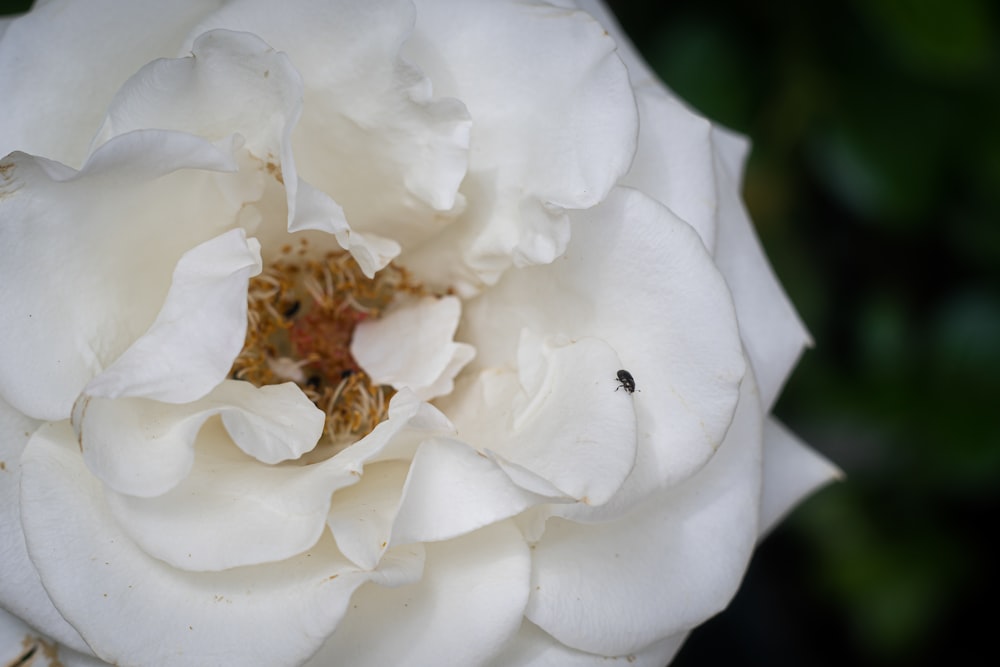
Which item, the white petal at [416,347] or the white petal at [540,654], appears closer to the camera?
the white petal at [540,654]

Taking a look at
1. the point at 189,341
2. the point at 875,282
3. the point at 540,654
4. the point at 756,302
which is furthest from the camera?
the point at 875,282

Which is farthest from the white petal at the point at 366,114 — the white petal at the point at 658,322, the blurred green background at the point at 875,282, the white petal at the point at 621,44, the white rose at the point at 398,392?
the blurred green background at the point at 875,282

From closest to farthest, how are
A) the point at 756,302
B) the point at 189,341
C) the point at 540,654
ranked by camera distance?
the point at 189,341
the point at 540,654
the point at 756,302

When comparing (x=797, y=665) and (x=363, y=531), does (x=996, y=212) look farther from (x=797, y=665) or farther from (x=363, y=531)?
(x=363, y=531)

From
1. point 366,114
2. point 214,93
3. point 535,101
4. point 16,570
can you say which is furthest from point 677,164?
point 16,570

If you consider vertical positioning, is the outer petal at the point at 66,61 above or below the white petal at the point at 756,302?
above

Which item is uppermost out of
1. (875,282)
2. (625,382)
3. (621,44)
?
(621,44)

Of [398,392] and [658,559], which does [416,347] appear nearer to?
[398,392]

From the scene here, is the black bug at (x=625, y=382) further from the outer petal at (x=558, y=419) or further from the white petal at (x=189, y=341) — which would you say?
the white petal at (x=189, y=341)
